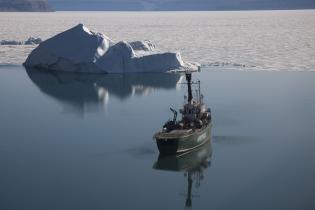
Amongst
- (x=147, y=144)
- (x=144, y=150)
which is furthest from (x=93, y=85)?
(x=144, y=150)

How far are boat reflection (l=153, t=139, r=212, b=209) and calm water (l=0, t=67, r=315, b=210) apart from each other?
0.11ft

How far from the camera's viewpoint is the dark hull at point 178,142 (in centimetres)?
1853

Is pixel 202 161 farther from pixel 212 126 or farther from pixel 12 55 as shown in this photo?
pixel 12 55

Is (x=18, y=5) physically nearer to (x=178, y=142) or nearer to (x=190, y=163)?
(x=178, y=142)

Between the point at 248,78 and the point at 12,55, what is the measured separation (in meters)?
20.4

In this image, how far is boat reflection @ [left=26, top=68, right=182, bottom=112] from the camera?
29.3 m

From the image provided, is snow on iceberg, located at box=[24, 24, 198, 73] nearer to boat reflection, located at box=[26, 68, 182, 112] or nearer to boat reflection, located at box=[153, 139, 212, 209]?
boat reflection, located at box=[26, 68, 182, 112]

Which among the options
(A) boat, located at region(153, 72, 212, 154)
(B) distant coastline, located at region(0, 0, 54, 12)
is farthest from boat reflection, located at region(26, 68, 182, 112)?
(B) distant coastline, located at region(0, 0, 54, 12)

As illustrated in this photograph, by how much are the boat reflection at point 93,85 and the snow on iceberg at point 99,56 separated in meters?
0.50

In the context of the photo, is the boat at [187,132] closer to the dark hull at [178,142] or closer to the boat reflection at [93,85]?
the dark hull at [178,142]

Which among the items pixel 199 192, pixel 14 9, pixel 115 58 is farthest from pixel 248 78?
pixel 14 9

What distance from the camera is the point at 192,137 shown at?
62.6 feet

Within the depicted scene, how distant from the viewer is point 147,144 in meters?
20.2

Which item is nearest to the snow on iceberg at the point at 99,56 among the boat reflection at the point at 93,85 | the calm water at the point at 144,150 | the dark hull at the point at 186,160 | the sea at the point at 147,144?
the boat reflection at the point at 93,85
